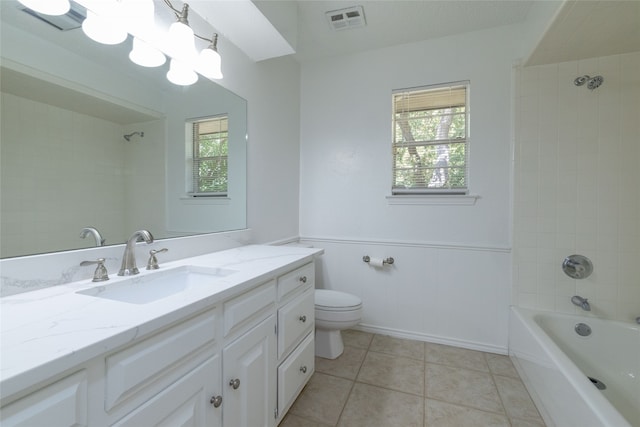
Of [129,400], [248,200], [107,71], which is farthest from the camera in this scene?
[248,200]

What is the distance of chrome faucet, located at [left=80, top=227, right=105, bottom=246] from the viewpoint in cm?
101

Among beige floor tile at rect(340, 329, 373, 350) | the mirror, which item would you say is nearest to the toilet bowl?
beige floor tile at rect(340, 329, 373, 350)

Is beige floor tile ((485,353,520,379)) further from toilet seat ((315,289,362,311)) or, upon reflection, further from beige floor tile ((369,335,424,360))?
toilet seat ((315,289,362,311))

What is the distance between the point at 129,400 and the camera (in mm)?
624

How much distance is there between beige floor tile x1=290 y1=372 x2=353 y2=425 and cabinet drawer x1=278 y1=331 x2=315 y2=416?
127 millimetres

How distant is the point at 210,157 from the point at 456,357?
7.19 feet

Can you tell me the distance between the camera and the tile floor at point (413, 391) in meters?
1.42

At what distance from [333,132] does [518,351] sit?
2.16 meters

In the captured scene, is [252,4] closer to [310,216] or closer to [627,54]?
[310,216]

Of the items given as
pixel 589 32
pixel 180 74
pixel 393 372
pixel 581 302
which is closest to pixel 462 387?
pixel 393 372

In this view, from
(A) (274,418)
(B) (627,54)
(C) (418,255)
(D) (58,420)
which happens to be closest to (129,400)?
(D) (58,420)

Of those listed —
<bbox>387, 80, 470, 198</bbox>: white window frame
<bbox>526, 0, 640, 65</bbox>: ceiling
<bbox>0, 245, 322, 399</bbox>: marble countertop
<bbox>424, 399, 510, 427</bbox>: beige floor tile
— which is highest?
<bbox>526, 0, 640, 65</bbox>: ceiling

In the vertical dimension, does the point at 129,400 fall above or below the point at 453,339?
above

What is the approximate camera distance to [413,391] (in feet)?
5.37
